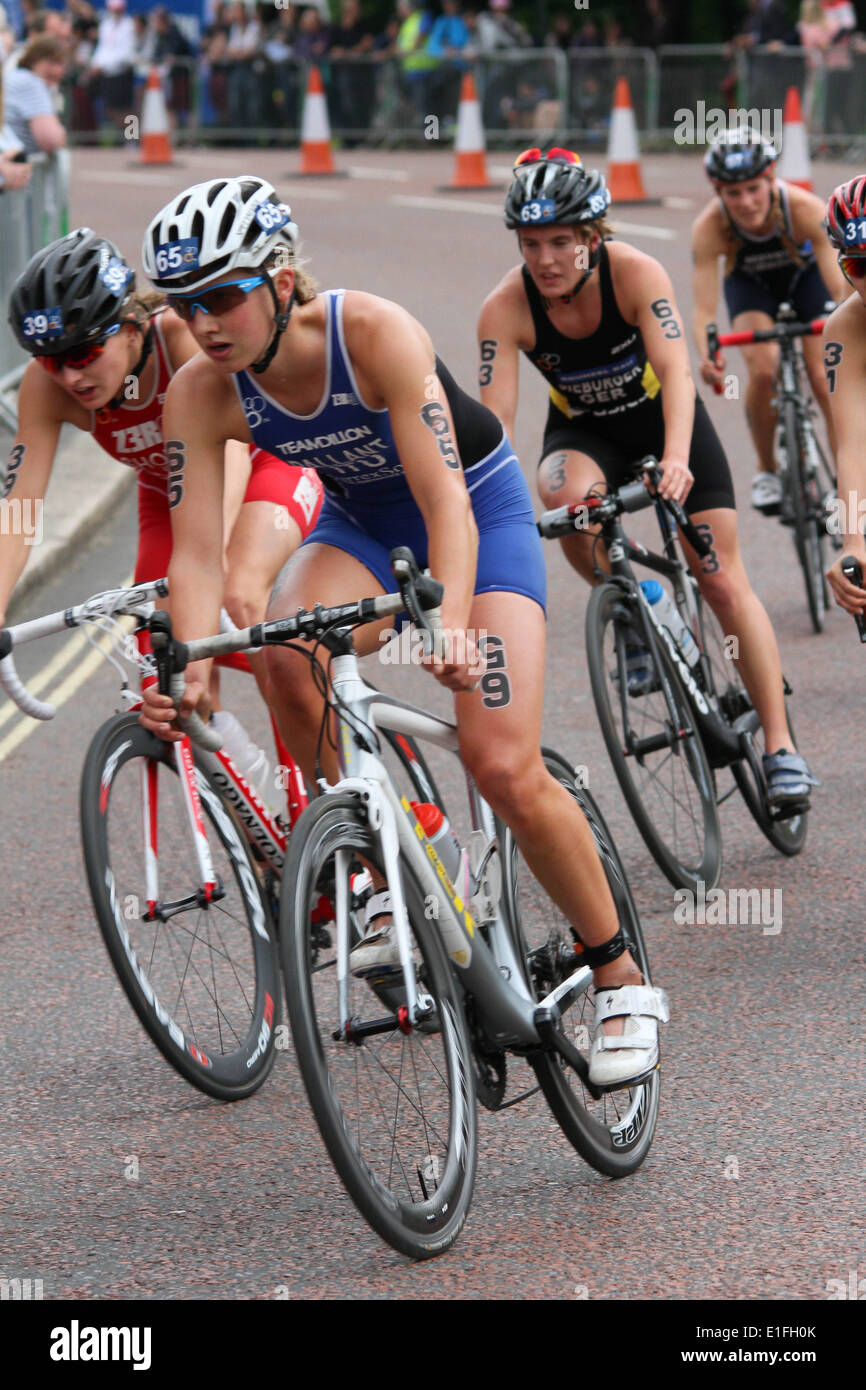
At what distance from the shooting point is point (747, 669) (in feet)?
21.5

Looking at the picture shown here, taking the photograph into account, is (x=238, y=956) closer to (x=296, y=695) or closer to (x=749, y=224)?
(x=296, y=695)

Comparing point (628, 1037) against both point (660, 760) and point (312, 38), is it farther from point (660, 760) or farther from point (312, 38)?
point (312, 38)

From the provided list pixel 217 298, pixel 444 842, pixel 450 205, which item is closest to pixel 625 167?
pixel 450 205

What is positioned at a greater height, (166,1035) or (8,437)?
(8,437)

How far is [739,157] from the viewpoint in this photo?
8.71m

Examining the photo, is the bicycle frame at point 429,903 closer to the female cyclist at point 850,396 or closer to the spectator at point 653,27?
the female cyclist at point 850,396

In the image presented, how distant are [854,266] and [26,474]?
2.10 metres

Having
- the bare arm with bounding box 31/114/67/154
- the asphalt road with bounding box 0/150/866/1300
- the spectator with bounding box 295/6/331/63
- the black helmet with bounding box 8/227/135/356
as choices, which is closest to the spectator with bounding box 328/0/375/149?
the spectator with bounding box 295/6/331/63

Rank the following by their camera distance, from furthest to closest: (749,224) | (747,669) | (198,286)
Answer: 1. (749,224)
2. (747,669)
3. (198,286)

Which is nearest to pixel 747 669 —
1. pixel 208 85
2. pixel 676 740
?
pixel 676 740

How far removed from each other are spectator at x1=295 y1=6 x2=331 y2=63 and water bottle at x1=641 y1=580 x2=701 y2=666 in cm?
2478

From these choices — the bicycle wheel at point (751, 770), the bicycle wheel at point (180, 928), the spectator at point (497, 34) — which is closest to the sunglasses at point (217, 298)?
the bicycle wheel at point (180, 928)

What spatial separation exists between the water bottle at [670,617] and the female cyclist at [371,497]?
4.85 feet

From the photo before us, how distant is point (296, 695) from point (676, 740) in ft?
5.90
